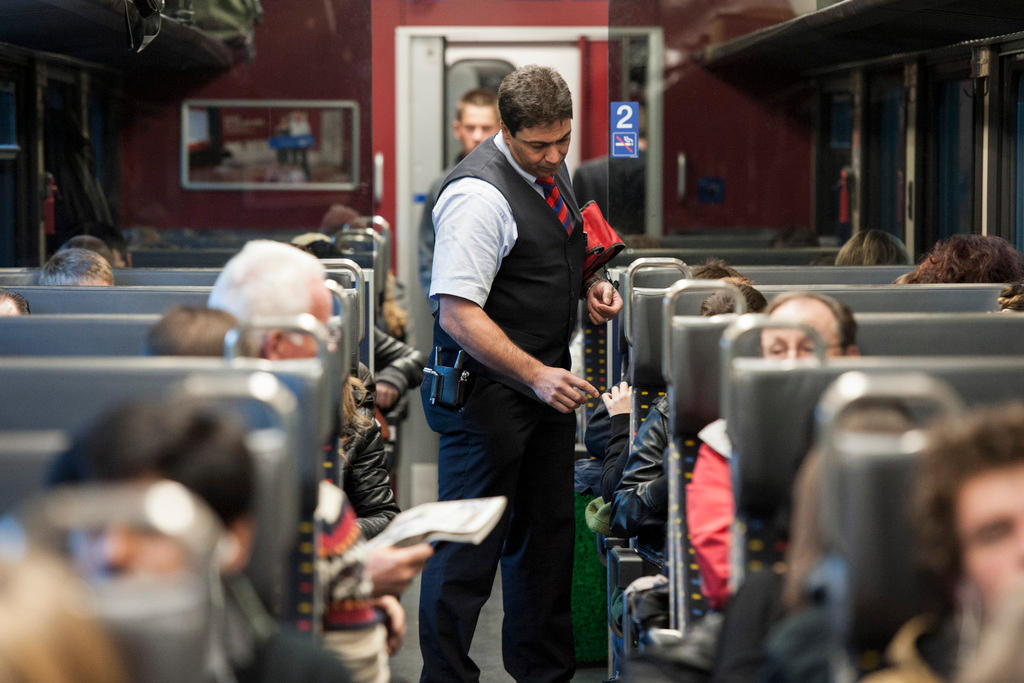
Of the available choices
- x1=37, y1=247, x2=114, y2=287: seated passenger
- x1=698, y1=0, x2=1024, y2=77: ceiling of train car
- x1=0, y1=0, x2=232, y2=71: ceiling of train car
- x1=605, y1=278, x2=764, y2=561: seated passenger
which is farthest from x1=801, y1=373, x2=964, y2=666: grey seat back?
x1=0, y1=0, x2=232, y2=71: ceiling of train car

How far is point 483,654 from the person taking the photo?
4469 mm

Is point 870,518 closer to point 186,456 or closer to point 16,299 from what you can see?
point 186,456

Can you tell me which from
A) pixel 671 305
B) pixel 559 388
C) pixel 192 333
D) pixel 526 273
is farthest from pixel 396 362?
pixel 192 333

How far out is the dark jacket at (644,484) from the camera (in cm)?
308

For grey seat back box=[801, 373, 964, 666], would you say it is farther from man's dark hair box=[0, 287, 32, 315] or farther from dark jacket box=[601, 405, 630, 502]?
man's dark hair box=[0, 287, 32, 315]

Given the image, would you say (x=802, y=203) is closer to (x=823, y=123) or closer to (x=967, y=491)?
(x=823, y=123)

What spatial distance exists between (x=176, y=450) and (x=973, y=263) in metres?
3.09

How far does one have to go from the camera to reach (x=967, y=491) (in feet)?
4.76

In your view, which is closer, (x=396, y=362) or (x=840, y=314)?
(x=840, y=314)

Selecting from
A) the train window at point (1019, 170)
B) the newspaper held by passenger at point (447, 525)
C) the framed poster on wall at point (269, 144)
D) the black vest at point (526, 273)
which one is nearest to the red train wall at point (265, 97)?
the framed poster on wall at point (269, 144)

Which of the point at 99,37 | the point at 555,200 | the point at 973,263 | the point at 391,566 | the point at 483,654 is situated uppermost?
the point at 99,37

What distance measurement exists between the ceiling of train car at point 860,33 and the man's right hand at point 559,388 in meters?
2.15

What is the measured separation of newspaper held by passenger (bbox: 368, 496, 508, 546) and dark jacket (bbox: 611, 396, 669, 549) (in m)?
0.70

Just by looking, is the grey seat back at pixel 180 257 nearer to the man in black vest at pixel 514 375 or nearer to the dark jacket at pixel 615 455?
the man in black vest at pixel 514 375
